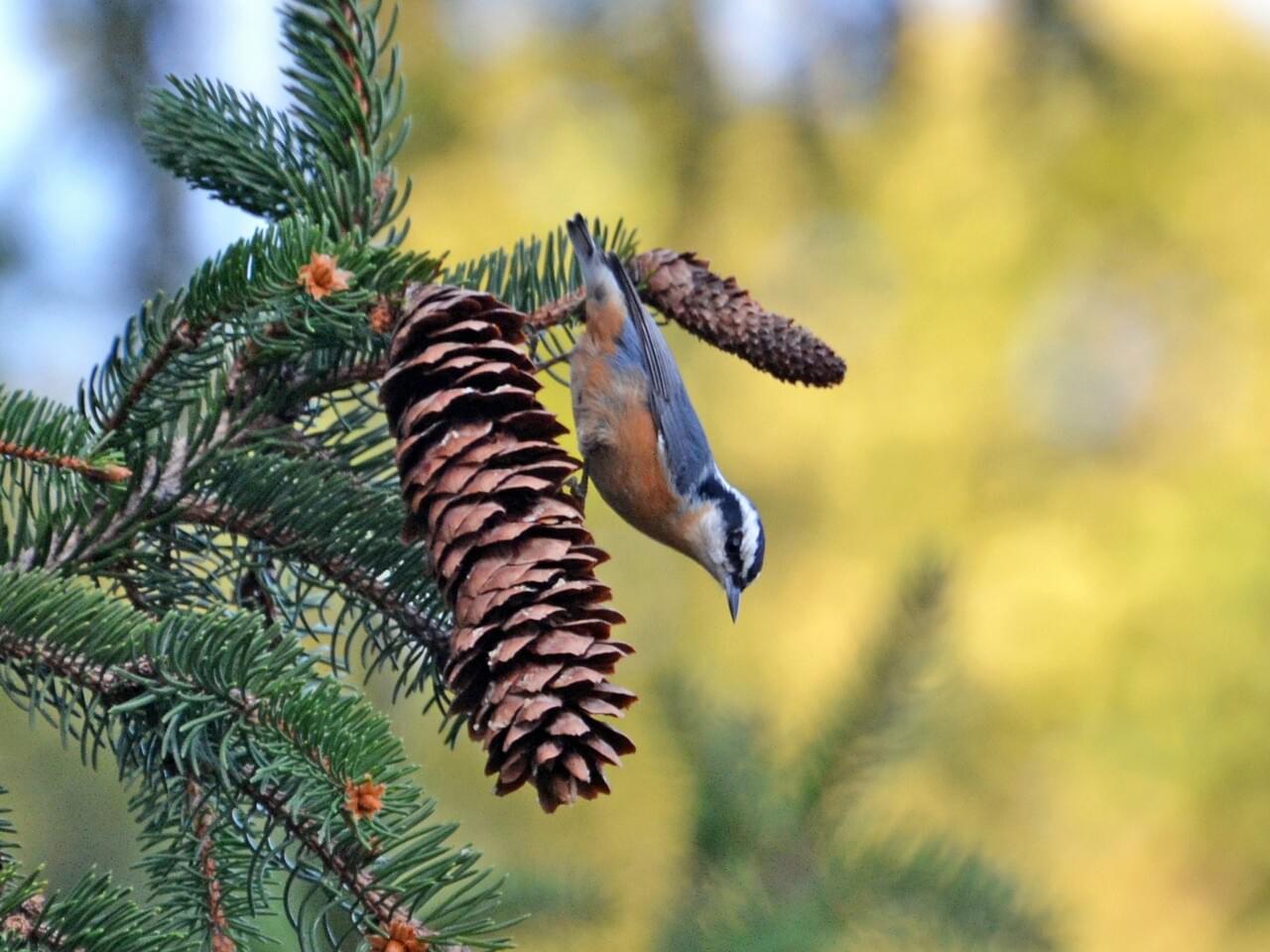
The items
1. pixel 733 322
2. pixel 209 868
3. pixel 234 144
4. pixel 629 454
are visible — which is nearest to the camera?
pixel 209 868

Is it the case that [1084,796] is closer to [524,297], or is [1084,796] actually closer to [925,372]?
[925,372]

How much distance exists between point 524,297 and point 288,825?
30.0 inches

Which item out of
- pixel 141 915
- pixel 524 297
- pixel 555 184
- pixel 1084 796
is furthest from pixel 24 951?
pixel 1084 796

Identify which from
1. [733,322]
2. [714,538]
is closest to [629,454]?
[714,538]

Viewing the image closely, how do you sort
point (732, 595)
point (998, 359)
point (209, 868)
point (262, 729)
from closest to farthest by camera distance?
point (262, 729) < point (209, 868) < point (732, 595) < point (998, 359)

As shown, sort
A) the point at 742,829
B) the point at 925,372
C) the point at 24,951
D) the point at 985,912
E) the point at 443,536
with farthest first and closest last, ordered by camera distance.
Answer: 1. the point at 925,372
2. the point at 742,829
3. the point at 985,912
4. the point at 443,536
5. the point at 24,951

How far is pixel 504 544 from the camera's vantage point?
1.21 metres

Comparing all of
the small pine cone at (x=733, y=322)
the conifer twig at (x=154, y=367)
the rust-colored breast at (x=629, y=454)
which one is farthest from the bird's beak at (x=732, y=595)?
the conifer twig at (x=154, y=367)

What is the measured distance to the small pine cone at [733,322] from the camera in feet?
5.43

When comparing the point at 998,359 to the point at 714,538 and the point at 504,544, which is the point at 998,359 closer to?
the point at 714,538

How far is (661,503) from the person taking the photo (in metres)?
2.94

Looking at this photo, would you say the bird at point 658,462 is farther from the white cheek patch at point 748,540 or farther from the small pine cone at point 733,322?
the small pine cone at point 733,322

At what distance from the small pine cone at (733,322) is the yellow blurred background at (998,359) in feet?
13.9

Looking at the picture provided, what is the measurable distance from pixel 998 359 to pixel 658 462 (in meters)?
4.63
